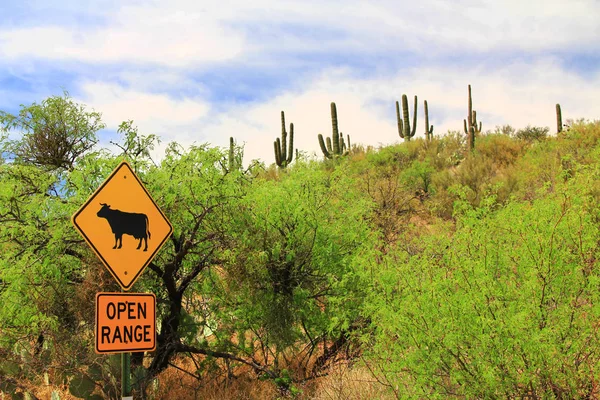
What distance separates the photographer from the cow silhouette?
7582mm

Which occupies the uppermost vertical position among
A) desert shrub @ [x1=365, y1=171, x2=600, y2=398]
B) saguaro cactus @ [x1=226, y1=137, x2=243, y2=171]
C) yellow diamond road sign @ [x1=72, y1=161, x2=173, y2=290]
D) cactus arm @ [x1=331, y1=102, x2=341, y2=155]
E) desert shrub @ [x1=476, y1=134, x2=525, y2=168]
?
cactus arm @ [x1=331, y1=102, x2=341, y2=155]

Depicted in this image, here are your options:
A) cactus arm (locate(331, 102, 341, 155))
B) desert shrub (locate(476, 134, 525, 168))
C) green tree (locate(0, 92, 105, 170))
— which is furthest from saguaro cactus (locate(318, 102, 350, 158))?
green tree (locate(0, 92, 105, 170))

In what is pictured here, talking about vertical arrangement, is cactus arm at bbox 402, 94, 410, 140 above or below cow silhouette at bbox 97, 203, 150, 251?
above

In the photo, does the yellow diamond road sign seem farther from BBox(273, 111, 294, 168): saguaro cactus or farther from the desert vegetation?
BBox(273, 111, 294, 168): saguaro cactus

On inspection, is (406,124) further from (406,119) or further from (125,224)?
(125,224)

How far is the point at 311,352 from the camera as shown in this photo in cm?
1244

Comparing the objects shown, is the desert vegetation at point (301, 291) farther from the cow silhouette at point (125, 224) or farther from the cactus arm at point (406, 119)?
the cactus arm at point (406, 119)

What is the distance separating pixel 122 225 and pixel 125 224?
0.03 m

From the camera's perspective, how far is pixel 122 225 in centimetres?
757

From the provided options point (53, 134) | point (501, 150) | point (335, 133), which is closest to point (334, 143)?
point (335, 133)

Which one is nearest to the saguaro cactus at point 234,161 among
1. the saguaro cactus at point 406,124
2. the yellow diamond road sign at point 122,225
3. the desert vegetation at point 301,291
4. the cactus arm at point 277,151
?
the desert vegetation at point 301,291

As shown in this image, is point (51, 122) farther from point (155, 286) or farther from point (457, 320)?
point (457, 320)

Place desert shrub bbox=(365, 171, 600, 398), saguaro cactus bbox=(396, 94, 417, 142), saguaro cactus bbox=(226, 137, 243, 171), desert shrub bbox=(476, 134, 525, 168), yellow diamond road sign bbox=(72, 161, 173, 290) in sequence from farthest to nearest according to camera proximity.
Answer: saguaro cactus bbox=(396, 94, 417, 142)
desert shrub bbox=(476, 134, 525, 168)
saguaro cactus bbox=(226, 137, 243, 171)
yellow diamond road sign bbox=(72, 161, 173, 290)
desert shrub bbox=(365, 171, 600, 398)

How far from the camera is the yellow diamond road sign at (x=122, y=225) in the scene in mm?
7730
